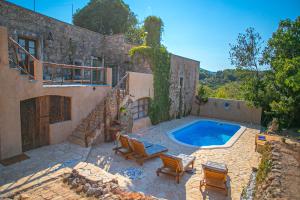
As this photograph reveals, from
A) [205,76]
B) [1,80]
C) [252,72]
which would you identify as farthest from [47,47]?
[205,76]

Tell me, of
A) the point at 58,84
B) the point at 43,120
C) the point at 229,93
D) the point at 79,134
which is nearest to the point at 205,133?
the point at 79,134

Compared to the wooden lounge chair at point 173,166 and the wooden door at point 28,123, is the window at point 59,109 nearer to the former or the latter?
the wooden door at point 28,123

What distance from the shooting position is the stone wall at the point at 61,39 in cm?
920

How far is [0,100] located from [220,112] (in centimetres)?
1635

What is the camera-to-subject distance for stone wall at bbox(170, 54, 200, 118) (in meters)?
15.3

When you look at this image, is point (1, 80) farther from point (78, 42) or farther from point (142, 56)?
point (142, 56)

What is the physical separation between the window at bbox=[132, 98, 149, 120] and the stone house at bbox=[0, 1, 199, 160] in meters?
0.05

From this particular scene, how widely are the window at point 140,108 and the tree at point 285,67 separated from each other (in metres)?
7.85

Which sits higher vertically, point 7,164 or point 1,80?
point 1,80

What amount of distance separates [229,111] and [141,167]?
1286 cm

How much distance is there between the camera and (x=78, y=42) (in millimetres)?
12438

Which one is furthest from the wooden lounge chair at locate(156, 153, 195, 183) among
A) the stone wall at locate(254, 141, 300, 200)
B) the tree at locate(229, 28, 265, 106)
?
the tree at locate(229, 28, 265, 106)

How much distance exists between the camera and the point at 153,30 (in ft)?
43.4

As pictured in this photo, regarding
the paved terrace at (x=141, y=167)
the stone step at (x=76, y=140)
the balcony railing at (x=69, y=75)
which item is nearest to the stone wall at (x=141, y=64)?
the balcony railing at (x=69, y=75)
